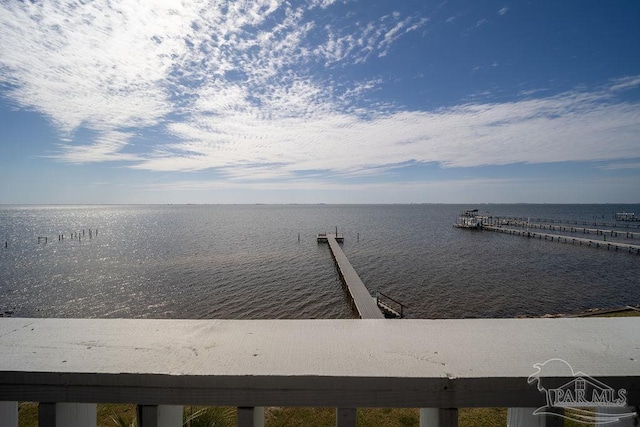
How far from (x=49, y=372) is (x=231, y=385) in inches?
33.2

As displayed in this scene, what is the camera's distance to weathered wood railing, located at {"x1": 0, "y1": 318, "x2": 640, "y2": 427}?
1.43 metres

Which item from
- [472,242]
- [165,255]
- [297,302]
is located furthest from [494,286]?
[165,255]

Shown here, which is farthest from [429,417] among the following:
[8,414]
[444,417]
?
[8,414]

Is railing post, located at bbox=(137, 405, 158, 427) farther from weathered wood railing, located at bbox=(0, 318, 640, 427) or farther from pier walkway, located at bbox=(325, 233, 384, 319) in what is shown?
pier walkway, located at bbox=(325, 233, 384, 319)

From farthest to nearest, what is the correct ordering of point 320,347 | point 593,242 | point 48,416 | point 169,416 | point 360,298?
point 593,242 < point 360,298 < point 320,347 < point 169,416 < point 48,416

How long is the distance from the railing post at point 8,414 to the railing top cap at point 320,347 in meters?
0.20

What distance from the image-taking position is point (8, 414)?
1529 millimetres

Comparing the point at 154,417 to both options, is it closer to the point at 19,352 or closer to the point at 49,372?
the point at 49,372

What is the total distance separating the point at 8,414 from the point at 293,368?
56.1 inches

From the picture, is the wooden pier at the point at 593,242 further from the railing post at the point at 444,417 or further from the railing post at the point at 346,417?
the railing post at the point at 346,417

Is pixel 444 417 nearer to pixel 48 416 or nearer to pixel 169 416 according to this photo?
pixel 169 416

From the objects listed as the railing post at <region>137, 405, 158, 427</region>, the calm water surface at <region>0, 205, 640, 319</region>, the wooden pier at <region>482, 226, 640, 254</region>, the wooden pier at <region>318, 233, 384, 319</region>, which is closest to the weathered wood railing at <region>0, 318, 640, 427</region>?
the railing post at <region>137, 405, 158, 427</region>

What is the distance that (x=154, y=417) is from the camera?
147cm

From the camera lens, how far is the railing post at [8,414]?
151 cm
